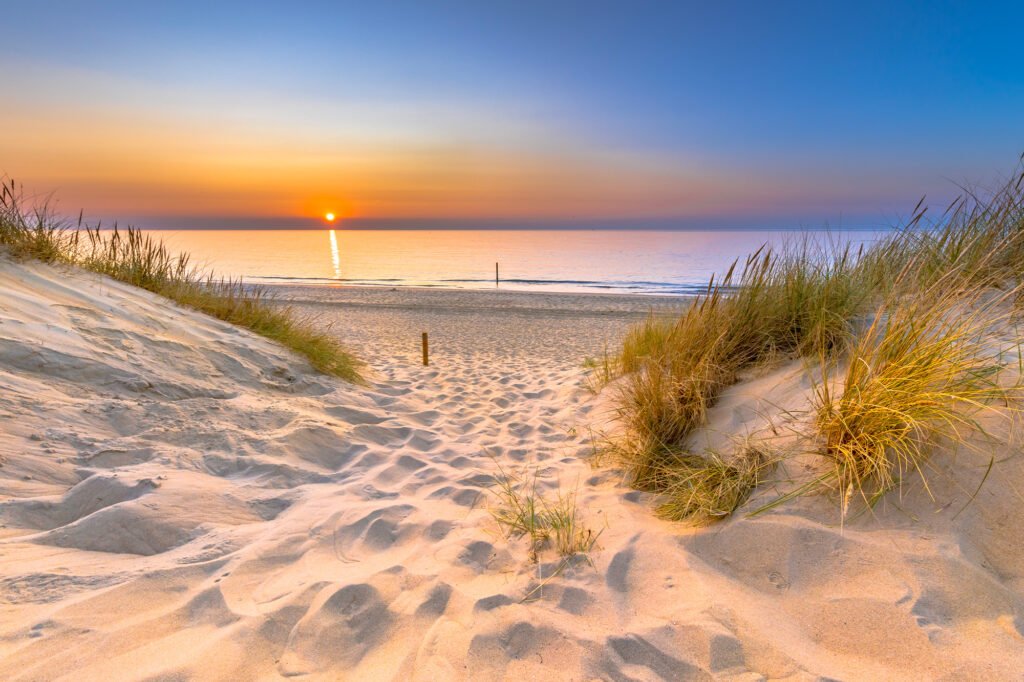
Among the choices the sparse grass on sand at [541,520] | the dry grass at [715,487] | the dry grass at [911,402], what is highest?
the dry grass at [911,402]

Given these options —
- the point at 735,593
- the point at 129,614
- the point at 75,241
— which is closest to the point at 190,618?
the point at 129,614

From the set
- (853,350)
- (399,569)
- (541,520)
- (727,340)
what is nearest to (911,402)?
(853,350)

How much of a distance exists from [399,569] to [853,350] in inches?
108

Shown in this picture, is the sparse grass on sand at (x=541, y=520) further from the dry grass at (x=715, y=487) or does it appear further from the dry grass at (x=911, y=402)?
the dry grass at (x=911, y=402)

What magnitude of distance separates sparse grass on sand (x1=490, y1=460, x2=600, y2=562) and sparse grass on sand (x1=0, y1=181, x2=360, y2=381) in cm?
326

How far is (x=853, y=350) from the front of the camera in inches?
115

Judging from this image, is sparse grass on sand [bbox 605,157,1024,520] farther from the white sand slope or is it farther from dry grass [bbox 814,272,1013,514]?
the white sand slope

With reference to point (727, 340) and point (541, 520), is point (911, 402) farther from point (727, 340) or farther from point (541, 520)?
point (727, 340)

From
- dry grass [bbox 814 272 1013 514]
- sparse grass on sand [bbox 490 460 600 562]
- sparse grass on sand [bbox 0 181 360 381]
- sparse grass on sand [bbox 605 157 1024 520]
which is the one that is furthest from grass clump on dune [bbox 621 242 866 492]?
sparse grass on sand [bbox 0 181 360 381]

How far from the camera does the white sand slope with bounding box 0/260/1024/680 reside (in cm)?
164

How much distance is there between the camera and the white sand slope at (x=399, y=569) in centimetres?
164

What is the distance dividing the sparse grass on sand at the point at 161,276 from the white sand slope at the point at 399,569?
210 centimetres

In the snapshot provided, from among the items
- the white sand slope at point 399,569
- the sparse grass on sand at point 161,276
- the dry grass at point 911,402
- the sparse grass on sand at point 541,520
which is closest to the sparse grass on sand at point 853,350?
the dry grass at point 911,402

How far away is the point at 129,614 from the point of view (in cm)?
176
